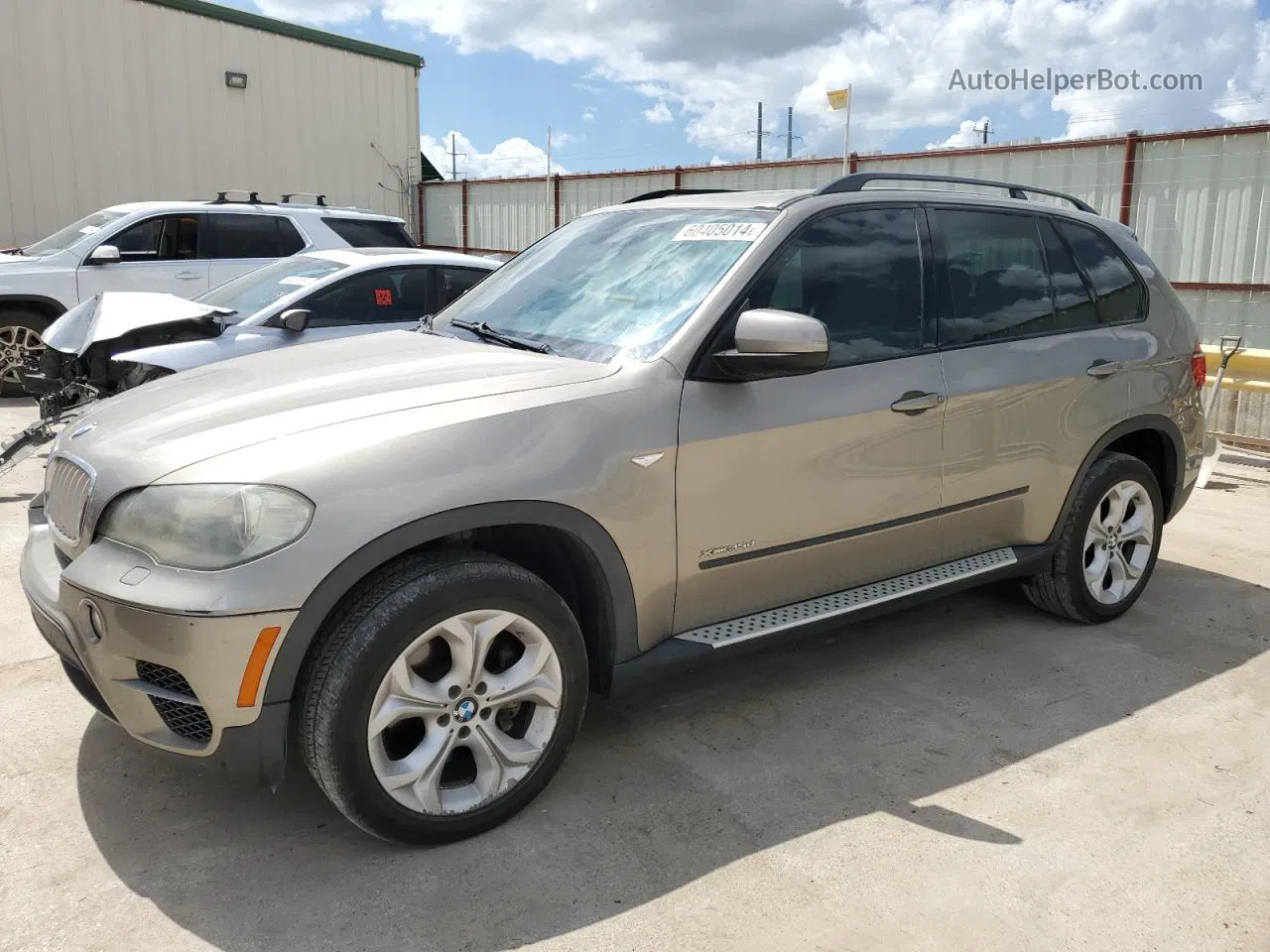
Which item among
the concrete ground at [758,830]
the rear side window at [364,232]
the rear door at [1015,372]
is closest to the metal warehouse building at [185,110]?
the rear side window at [364,232]

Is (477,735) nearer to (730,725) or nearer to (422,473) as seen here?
(422,473)

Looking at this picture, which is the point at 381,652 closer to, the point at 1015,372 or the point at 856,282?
the point at 856,282

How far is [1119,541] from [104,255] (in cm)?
868

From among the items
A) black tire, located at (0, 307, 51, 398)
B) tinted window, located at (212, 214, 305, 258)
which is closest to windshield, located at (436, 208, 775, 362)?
tinted window, located at (212, 214, 305, 258)

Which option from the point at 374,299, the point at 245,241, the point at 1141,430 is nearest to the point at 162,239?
the point at 245,241

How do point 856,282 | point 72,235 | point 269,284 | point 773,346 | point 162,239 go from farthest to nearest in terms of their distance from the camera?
point 72,235 → point 162,239 → point 269,284 → point 856,282 → point 773,346

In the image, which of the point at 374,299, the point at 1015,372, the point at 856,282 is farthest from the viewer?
the point at 374,299

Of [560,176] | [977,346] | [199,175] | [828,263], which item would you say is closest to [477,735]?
[828,263]

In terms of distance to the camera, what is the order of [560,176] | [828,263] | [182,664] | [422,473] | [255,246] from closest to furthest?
[182,664]
[422,473]
[828,263]
[255,246]
[560,176]

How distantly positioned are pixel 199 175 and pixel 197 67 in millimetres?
1692

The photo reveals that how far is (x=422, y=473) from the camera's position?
2633 mm

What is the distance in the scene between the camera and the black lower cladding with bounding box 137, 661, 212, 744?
8.30ft

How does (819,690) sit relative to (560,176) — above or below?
below

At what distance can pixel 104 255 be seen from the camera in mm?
9430
